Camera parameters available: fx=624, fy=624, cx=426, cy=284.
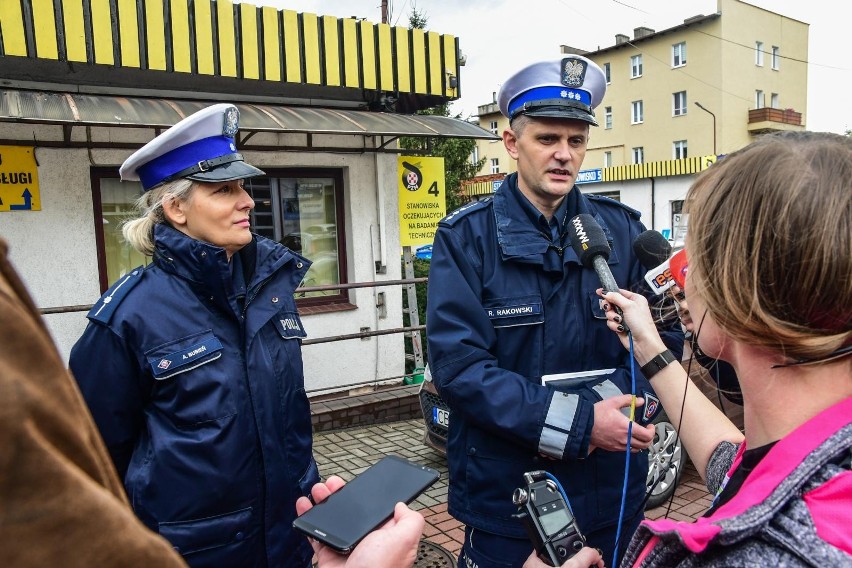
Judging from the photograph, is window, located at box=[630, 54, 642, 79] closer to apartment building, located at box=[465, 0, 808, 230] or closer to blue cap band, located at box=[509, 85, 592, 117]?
apartment building, located at box=[465, 0, 808, 230]

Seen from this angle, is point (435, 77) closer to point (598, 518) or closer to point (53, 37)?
point (53, 37)

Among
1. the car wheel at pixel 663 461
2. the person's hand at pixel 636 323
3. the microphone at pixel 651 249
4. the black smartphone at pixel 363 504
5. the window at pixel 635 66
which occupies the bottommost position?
the car wheel at pixel 663 461

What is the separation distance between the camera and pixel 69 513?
537 mm

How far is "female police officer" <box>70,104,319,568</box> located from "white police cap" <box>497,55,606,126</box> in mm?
1043

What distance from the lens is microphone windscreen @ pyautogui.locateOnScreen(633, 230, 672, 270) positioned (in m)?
2.07

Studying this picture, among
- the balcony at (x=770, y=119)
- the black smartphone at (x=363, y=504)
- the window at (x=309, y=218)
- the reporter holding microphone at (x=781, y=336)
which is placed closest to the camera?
the reporter holding microphone at (x=781, y=336)

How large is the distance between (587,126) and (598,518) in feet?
4.51

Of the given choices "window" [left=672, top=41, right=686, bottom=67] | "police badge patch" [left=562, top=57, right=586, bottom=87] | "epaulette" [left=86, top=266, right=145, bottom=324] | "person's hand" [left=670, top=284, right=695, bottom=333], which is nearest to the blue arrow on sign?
"epaulette" [left=86, top=266, right=145, bottom=324]

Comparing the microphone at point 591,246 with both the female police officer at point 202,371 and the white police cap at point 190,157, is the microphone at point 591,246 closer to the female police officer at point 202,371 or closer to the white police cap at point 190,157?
the female police officer at point 202,371

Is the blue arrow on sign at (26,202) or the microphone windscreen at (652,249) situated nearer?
the microphone windscreen at (652,249)

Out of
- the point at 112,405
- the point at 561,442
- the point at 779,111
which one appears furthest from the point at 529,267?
the point at 779,111

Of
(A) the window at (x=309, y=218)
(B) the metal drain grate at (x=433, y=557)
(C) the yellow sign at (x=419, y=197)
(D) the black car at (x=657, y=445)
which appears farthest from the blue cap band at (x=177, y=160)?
(C) the yellow sign at (x=419, y=197)

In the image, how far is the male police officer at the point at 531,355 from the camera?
1861 mm

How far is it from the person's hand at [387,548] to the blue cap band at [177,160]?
150cm
